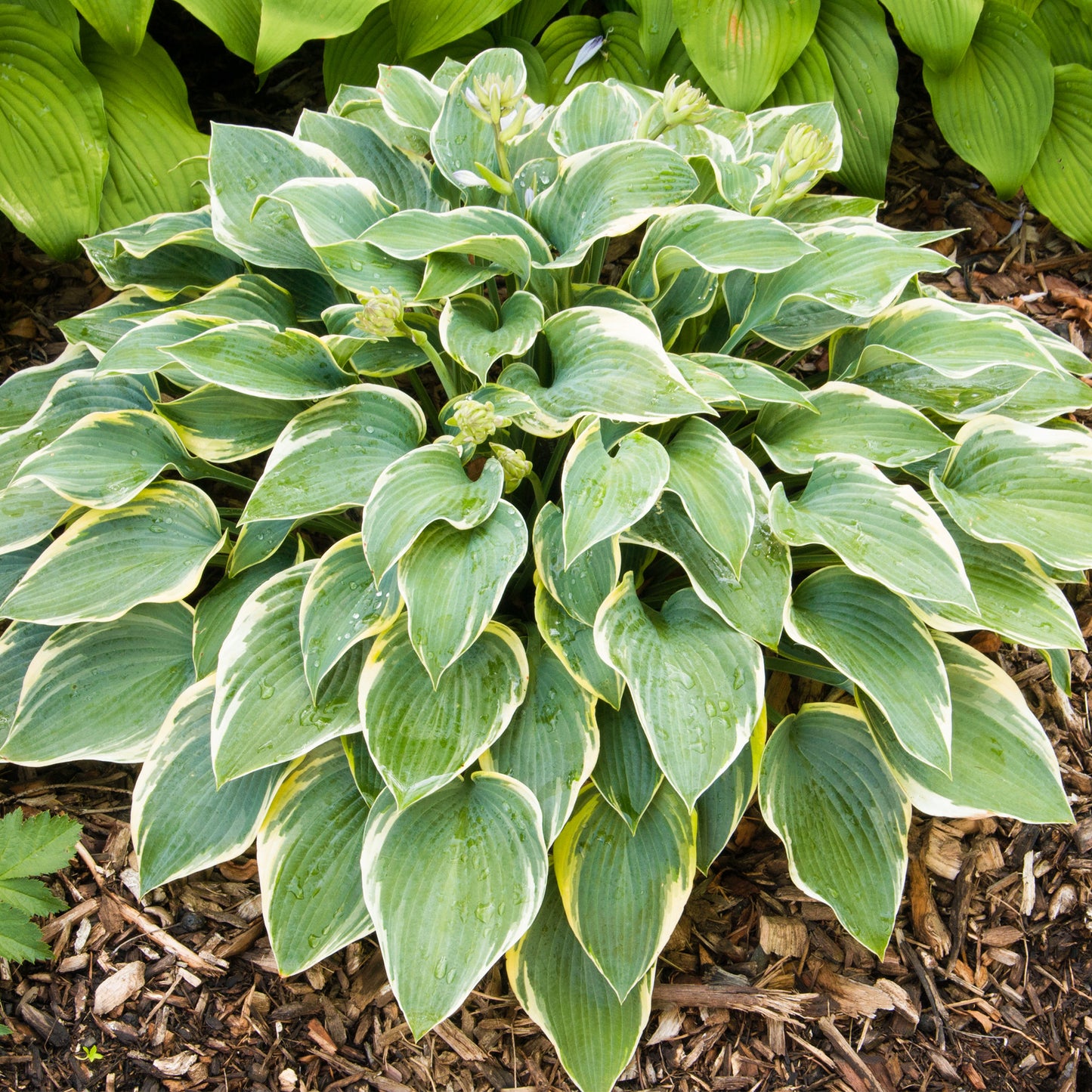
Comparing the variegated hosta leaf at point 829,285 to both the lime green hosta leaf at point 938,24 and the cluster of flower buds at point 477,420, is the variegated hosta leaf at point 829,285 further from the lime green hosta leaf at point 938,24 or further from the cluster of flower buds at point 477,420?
the lime green hosta leaf at point 938,24

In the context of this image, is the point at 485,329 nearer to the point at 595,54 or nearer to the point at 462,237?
the point at 462,237

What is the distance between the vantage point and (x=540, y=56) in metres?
2.45

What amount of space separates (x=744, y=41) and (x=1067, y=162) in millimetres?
958

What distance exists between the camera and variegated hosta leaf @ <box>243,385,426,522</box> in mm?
1416

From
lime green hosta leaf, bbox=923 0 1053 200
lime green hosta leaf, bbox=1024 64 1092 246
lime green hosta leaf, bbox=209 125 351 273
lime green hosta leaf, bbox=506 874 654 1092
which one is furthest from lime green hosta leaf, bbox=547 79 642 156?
lime green hosta leaf, bbox=506 874 654 1092

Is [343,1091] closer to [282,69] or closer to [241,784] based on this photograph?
[241,784]

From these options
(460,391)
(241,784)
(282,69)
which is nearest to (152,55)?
(282,69)

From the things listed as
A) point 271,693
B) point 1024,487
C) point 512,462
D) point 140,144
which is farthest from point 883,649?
point 140,144

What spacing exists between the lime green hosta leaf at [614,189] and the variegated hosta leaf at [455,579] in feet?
1.64

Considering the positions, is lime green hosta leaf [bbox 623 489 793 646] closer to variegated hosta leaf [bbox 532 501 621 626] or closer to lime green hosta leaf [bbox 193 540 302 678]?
variegated hosta leaf [bbox 532 501 621 626]

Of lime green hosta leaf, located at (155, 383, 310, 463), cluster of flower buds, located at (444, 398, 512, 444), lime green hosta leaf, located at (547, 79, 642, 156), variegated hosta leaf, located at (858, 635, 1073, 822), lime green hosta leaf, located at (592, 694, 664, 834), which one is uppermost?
lime green hosta leaf, located at (547, 79, 642, 156)

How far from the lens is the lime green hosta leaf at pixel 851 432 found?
1510mm

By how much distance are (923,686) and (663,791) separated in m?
0.45

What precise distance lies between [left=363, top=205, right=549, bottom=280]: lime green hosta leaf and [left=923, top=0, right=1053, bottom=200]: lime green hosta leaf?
1.46m
